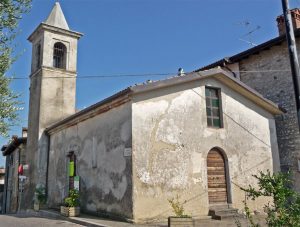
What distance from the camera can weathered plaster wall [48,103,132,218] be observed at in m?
11.0

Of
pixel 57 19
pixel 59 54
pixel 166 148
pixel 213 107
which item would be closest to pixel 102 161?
pixel 166 148

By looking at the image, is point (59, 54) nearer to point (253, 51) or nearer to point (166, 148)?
point (253, 51)

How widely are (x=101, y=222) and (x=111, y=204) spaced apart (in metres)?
1.15

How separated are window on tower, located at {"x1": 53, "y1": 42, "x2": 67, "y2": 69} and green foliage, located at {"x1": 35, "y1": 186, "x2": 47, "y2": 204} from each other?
6.91 metres

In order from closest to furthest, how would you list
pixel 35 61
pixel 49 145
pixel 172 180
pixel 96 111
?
pixel 172 180
pixel 96 111
pixel 49 145
pixel 35 61

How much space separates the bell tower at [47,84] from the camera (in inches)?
685

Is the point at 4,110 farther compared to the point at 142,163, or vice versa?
the point at 142,163

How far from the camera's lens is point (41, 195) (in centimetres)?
1672

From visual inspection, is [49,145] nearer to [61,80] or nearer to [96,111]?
[61,80]

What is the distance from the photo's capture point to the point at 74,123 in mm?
14883

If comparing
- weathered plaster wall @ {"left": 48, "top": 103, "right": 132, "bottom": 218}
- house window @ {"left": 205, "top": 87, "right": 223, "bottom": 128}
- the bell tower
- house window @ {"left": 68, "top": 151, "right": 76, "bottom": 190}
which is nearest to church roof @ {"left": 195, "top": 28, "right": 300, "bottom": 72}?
house window @ {"left": 205, "top": 87, "right": 223, "bottom": 128}

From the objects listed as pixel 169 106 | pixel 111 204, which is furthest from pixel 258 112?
pixel 111 204

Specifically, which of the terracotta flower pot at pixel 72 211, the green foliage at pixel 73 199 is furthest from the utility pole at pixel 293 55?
the green foliage at pixel 73 199

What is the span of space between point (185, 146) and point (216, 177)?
1.89 metres
